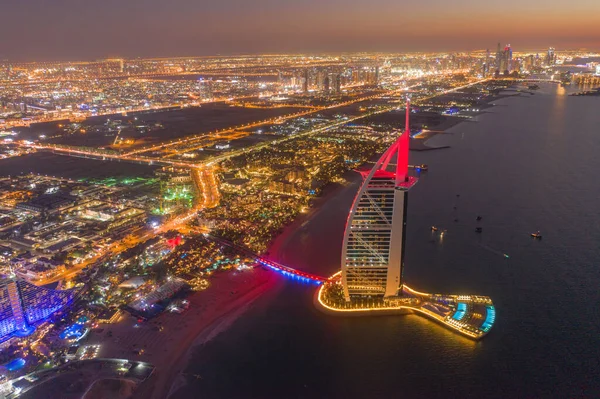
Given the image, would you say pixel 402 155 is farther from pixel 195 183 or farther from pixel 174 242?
pixel 195 183

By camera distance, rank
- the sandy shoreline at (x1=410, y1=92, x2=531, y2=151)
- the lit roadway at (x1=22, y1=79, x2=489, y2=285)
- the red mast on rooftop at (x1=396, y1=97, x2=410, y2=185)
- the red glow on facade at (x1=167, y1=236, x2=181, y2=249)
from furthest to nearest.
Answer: the sandy shoreline at (x1=410, y1=92, x2=531, y2=151) < the red glow on facade at (x1=167, y1=236, x2=181, y2=249) < the lit roadway at (x1=22, y1=79, x2=489, y2=285) < the red mast on rooftop at (x1=396, y1=97, x2=410, y2=185)

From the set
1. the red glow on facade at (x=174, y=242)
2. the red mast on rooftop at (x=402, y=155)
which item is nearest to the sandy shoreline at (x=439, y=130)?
the red glow on facade at (x=174, y=242)

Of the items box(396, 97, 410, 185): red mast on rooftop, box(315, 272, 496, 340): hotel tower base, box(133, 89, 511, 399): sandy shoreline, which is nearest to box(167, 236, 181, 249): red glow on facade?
box(133, 89, 511, 399): sandy shoreline

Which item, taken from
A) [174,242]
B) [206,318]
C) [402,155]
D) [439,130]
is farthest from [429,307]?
[439,130]

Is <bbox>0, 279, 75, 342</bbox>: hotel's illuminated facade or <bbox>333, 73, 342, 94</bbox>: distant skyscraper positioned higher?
<bbox>333, 73, 342, 94</bbox>: distant skyscraper

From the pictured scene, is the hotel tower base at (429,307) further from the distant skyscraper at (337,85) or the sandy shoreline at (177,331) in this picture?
the distant skyscraper at (337,85)

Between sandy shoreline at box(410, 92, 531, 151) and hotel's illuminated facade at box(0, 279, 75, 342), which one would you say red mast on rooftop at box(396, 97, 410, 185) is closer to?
hotel's illuminated facade at box(0, 279, 75, 342)

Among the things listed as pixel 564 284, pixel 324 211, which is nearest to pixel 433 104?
pixel 324 211

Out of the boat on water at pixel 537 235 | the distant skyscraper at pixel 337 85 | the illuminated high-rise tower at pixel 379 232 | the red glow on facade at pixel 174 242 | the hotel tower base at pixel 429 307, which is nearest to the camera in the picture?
the hotel tower base at pixel 429 307
